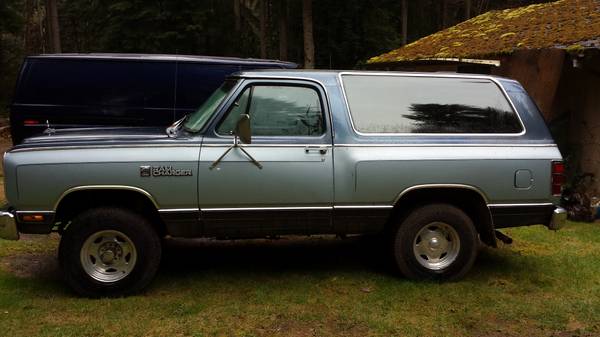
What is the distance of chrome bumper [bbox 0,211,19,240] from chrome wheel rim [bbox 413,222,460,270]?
130 inches

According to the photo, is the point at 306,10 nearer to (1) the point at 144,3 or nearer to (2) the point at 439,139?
(1) the point at 144,3

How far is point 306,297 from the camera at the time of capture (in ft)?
15.7

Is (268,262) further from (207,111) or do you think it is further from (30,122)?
(30,122)

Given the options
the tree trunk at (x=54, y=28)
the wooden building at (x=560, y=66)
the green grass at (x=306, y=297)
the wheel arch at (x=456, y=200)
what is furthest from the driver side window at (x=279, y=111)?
the tree trunk at (x=54, y=28)

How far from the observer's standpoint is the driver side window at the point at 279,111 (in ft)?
15.6

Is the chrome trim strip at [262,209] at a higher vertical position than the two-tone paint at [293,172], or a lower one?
lower

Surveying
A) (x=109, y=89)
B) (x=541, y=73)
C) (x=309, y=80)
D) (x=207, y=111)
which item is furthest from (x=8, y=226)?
(x=541, y=73)

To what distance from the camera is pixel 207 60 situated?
7508 millimetres

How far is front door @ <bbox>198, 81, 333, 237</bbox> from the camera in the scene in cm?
460

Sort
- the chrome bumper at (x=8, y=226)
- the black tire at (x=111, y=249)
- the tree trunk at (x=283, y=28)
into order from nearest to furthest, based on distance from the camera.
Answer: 1. the chrome bumper at (x=8, y=226)
2. the black tire at (x=111, y=249)
3. the tree trunk at (x=283, y=28)

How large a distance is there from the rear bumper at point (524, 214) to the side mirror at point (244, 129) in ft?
7.26

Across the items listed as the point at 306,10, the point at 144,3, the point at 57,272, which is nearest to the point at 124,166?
the point at 57,272

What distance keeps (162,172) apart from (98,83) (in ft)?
10.9

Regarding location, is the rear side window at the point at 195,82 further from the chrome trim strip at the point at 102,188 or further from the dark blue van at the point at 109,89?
the chrome trim strip at the point at 102,188
